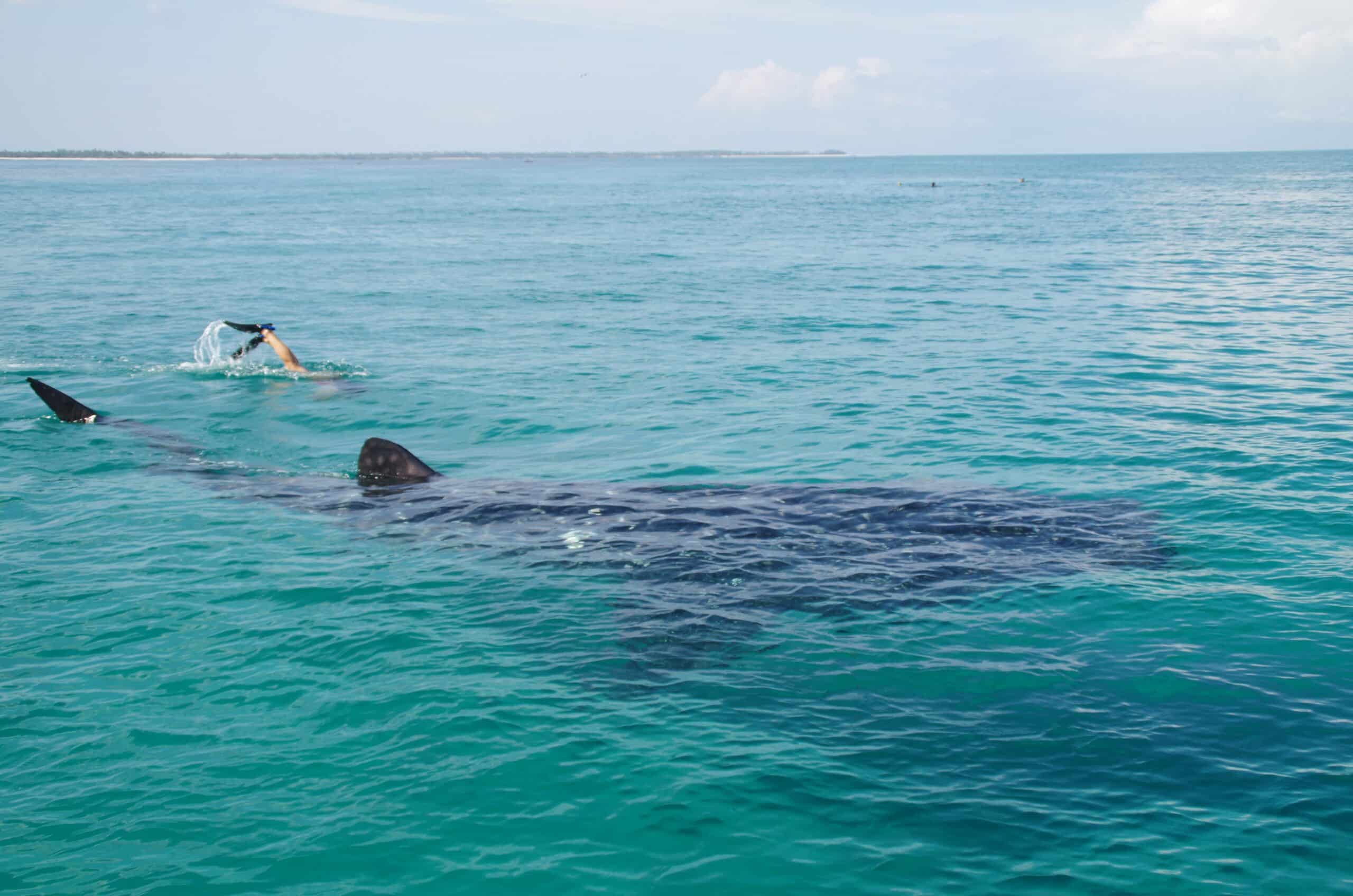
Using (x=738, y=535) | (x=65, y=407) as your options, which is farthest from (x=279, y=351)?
(x=738, y=535)

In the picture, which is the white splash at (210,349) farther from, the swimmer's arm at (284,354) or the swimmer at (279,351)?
the swimmer's arm at (284,354)

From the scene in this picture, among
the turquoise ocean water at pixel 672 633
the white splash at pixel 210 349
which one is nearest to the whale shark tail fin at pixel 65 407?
the turquoise ocean water at pixel 672 633

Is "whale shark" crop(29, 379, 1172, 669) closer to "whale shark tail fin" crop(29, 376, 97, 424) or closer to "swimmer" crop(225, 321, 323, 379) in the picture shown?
"whale shark tail fin" crop(29, 376, 97, 424)

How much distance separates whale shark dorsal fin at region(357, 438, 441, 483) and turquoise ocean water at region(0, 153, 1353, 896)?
0.98m

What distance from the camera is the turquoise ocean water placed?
27.1ft

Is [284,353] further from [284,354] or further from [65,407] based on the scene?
[65,407]

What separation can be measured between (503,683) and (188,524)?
7838 millimetres

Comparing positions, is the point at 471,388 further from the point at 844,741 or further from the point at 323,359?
the point at 844,741

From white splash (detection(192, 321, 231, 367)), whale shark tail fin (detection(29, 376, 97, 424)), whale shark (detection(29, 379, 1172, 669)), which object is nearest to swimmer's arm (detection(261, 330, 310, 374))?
white splash (detection(192, 321, 231, 367))

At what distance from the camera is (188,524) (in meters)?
16.0

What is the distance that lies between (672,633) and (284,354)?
18.3 metres

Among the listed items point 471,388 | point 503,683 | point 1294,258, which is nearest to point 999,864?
point 503,683

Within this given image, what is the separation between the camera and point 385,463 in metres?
17.6

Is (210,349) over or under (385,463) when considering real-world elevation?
over
